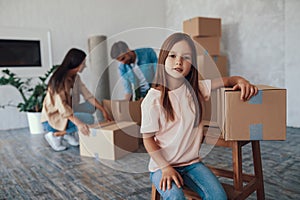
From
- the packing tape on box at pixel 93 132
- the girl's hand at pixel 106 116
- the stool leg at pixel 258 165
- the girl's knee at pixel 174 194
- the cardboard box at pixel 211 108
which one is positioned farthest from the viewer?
the girl's hand at pixel 106 116

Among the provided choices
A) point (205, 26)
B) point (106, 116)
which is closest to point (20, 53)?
point (106, 116)

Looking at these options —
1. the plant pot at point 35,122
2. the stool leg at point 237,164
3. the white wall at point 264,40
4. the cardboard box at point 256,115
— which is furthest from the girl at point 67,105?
the white wall at point 264,40

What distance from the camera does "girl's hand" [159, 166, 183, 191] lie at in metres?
0.98

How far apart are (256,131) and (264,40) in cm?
278

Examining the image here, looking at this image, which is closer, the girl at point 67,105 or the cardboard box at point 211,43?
the girl at point 67,105

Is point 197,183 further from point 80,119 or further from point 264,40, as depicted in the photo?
point 264,40

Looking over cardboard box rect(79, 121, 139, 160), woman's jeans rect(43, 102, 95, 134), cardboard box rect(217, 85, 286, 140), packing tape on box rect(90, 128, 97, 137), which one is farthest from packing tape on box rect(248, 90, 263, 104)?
woman's jeans rect(43, 102, 95, 134)

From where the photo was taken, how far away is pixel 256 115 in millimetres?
989

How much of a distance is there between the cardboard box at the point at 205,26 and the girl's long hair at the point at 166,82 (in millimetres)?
2671

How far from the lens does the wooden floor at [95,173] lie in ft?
5.56

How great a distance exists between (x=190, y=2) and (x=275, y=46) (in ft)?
5.39

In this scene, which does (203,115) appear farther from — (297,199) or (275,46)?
(275,46)

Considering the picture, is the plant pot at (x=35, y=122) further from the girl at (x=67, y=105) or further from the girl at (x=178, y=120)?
the girl at (x=178, y=120)

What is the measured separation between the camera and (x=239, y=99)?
38.5 inches
